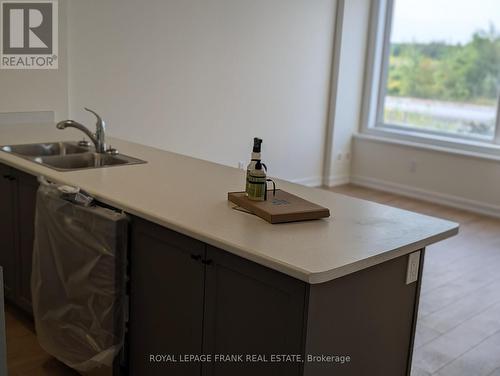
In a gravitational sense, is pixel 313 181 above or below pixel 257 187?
below

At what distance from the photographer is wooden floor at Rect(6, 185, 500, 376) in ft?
9.67

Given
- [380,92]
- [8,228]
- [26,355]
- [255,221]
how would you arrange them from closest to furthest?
[255,221] < [26,355] < [8,228] < [380,92]

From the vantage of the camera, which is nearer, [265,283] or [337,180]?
[265,283]

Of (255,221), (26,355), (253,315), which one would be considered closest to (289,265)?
(253,315)

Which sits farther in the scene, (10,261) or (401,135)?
(401,135)

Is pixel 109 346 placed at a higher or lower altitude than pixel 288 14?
lower

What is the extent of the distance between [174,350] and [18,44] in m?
2.83

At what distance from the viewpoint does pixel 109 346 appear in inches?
94.3

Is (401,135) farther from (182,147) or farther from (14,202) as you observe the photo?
(14,202)

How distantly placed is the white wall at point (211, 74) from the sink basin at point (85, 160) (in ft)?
4.70

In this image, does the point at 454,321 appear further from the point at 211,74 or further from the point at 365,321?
the point at 211,74

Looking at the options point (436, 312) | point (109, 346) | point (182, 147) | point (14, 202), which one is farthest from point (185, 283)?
point (182, 147)

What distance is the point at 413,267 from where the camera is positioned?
7.21ft

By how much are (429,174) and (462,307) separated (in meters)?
2.86
